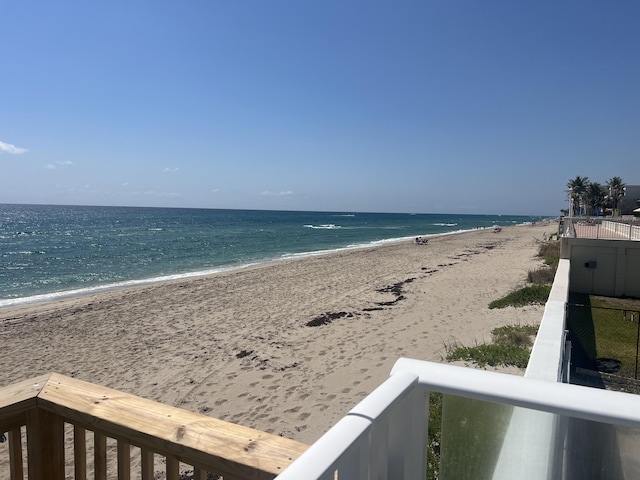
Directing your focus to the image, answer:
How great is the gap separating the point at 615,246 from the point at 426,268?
9.58 metres

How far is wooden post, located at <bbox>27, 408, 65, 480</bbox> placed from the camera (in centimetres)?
171

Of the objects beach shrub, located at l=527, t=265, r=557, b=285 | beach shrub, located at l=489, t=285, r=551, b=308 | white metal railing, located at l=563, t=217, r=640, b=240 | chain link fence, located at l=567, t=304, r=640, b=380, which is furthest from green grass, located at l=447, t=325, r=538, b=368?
white metal railing, located at l=563, t=217, r=640, b=240

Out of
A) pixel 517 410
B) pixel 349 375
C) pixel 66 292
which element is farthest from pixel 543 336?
pixel 66 292

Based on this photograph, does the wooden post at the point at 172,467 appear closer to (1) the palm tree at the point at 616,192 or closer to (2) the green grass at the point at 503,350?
(2) the green grass at the point at 503,350

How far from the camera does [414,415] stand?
1146 mm

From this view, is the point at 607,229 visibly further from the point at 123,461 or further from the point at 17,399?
the point at 17,399

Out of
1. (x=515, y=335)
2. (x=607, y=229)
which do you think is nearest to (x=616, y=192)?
(x=607, y=229)

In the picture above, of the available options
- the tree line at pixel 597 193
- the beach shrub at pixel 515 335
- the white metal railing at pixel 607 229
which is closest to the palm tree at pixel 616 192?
the tree line at pixel 597 193

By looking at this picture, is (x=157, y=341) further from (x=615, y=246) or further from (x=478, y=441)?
(x=615, y=246)

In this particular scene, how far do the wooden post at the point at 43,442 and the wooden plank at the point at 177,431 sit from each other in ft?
0.21

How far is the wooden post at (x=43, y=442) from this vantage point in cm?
171

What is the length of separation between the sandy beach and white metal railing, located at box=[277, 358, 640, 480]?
4.94 metres

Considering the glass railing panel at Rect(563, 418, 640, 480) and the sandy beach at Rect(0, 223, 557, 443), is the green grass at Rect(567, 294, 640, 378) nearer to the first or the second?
the sandy beach at Rect(0, 223, 557, 443)

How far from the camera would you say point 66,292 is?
18734 mm
